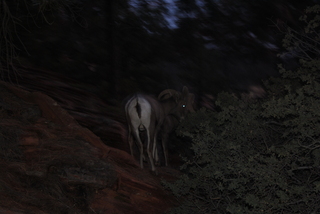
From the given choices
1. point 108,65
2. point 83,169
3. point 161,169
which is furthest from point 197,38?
point 83,169

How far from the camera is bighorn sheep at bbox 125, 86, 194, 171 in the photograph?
8.70 m

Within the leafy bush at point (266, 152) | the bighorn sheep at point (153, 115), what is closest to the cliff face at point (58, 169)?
the bighorn sheep at point (153, 115)

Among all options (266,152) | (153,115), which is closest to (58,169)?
(153,115)

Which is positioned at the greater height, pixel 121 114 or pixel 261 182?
pixel 261 182

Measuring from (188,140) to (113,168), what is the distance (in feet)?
12.7

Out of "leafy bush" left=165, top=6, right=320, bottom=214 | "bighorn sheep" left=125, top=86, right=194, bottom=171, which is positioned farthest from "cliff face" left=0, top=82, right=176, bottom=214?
"leafy bush" left=165, top=6, right=320, bottom=214

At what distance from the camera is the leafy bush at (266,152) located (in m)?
5.07

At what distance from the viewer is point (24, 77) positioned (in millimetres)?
9898

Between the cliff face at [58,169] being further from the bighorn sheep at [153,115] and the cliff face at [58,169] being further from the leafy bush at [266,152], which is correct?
the leafy bush at [266,152]

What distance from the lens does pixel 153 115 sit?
29.4 feet

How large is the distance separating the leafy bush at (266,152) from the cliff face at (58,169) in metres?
1.12

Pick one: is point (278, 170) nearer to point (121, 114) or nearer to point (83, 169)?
point (83, 169)

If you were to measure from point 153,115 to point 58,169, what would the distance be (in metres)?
2.82

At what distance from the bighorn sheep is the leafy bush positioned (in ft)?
2.70
